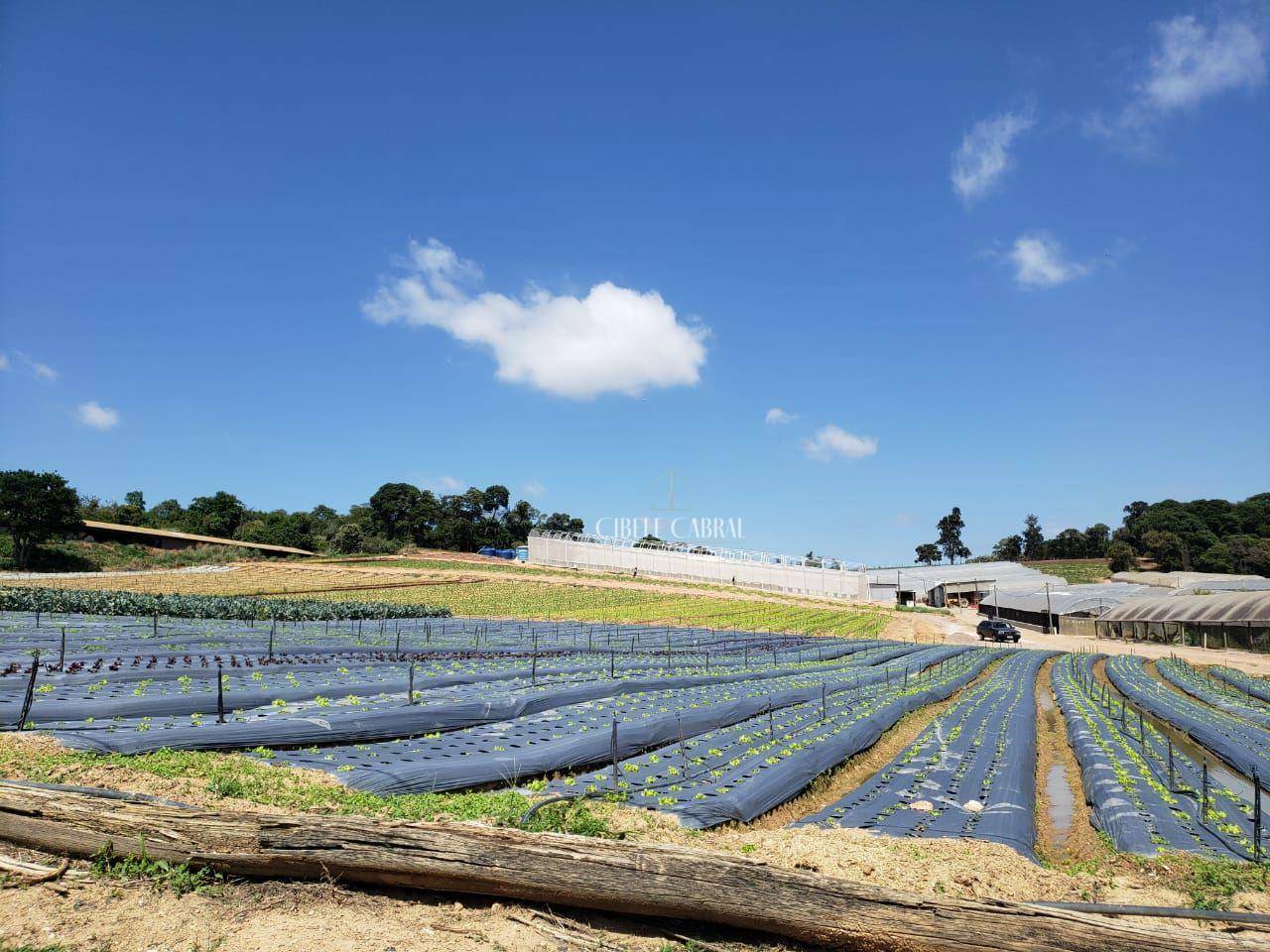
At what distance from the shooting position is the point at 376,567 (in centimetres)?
6744

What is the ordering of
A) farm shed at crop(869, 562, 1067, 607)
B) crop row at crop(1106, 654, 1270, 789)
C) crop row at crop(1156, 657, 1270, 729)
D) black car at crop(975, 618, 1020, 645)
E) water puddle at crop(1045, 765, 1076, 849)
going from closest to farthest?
water puddle at crop(1045, 765, 1076, 849) → crop row at crop(1106, 654, 1270, 789) → crop row at crop(1156, 657, 1270, 729) → black car at crop(975, 618, 1020, 645) → farm shed at crop(869, 562, 1067, 607)

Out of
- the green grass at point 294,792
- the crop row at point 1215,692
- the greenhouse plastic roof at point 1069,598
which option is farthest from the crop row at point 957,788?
the greenhouse plastic roof at point 1069,598

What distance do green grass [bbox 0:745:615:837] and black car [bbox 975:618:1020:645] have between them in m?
49.2

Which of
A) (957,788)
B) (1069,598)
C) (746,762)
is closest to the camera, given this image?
(957,788)

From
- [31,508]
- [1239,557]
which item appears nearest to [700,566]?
[31,508]

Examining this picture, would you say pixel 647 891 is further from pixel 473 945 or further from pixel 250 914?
pixel 250 914

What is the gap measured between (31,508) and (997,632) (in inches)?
2999

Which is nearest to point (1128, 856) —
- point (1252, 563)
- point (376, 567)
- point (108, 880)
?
point (108, 880)

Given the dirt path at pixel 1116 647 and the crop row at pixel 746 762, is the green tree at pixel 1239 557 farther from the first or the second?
the crop row at pixel 746 762

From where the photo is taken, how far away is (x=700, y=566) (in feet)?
245

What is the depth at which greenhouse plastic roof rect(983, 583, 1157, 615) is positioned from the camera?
56.0 metres

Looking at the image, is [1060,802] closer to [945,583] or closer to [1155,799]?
[1155,799]

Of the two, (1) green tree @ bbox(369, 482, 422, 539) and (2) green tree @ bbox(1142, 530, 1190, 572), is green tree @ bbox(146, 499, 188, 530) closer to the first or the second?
(1) green tree @ bbox(369, 482, 422, 539)

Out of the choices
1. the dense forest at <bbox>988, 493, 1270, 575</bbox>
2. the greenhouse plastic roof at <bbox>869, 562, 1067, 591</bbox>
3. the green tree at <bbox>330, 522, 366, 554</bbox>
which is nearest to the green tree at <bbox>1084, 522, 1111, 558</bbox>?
the dense forest at <bbox>988, 493, 1270, 575</bbox>
